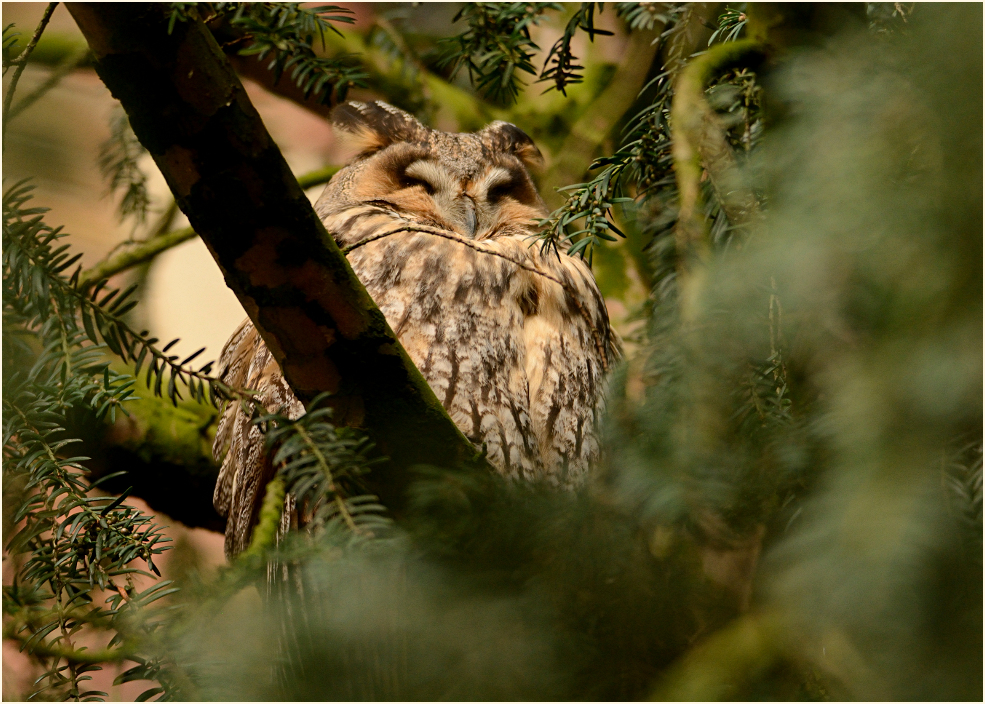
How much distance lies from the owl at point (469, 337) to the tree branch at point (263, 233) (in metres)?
0.29

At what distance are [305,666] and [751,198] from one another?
43cm

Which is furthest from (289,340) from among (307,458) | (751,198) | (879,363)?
(879,363)

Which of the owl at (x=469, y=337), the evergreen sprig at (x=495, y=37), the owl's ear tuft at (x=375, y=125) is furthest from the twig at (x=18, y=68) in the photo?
the owl's ear tuft at (x=375, y=125)

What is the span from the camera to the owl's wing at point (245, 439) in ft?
4.04

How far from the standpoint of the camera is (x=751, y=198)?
54cm

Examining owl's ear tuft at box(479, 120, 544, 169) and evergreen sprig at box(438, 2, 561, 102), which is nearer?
evergreen sprig at box(438, 2, 561, 102)

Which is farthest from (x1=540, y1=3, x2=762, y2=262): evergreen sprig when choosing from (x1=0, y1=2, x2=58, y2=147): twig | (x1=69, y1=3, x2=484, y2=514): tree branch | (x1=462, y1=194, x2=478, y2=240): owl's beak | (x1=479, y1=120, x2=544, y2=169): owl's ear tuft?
(x1=479, y1=120, x2=544, y2=169): owl's ear tuft

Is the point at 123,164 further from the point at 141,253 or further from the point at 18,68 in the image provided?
the point at 18,68

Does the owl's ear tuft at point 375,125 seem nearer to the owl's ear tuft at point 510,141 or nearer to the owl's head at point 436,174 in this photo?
the owl's head at point 436,174

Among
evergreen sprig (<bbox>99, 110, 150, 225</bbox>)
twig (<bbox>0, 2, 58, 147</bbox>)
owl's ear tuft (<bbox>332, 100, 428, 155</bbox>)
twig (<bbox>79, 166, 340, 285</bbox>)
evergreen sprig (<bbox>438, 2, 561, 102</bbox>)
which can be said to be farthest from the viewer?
twig (<bbox>79, 166, 340, 285</bbox>)

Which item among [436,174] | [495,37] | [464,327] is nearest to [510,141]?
[436,174]

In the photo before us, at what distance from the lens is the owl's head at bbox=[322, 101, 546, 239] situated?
1.63 m

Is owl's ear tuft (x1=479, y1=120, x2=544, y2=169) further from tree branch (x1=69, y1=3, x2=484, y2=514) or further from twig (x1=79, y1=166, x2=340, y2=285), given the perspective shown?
tree branch (x1=69, y1=3, x2=484, y2=514)

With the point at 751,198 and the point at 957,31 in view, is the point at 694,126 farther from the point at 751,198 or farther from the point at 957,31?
the point at 957,31
